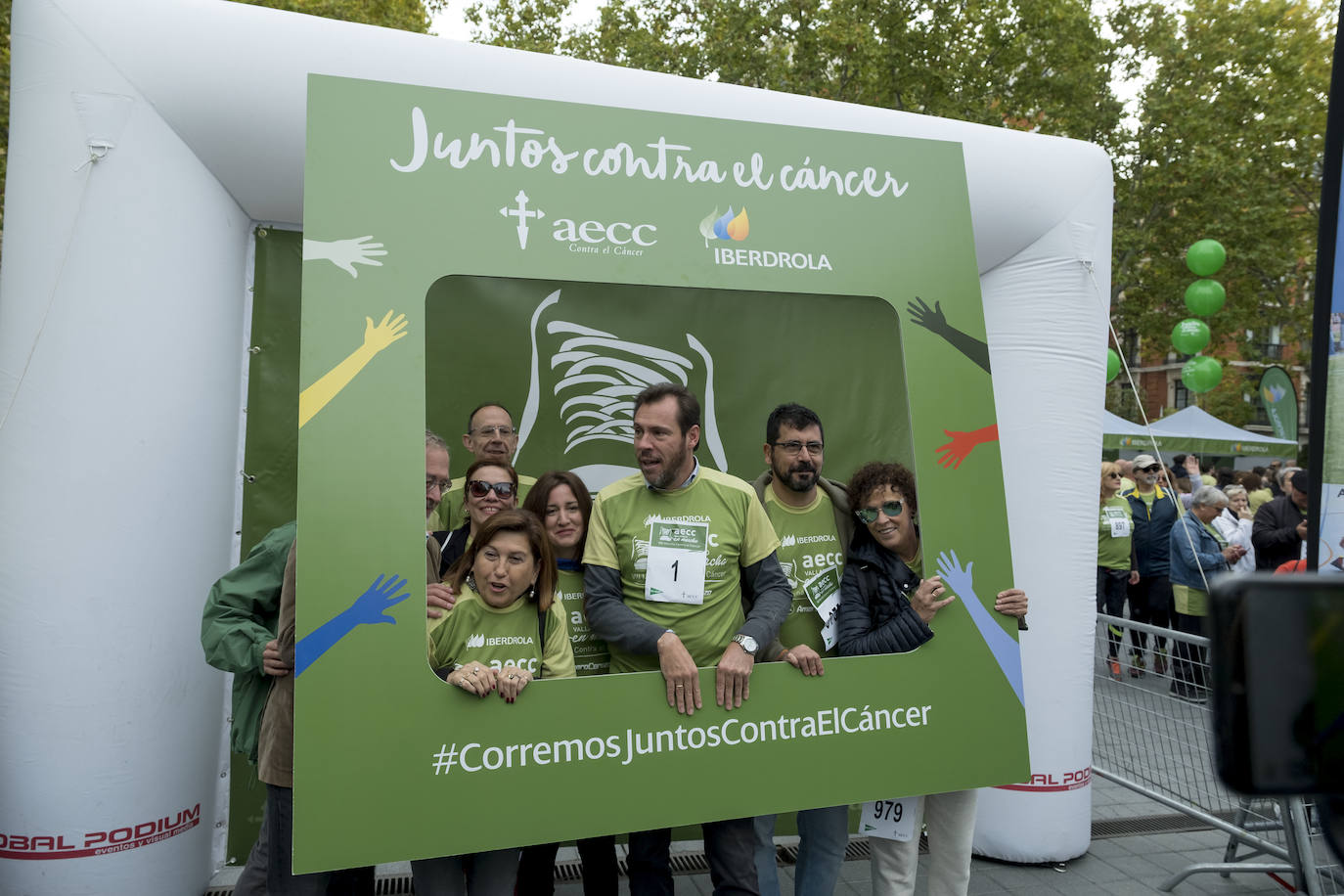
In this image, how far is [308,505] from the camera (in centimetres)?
222

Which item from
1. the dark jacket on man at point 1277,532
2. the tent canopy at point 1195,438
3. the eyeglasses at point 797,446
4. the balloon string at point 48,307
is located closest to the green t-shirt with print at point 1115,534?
the dark jacket on man at point 1277,532

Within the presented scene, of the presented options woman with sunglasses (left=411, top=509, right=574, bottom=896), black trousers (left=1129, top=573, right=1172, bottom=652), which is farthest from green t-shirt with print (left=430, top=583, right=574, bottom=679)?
black trousers (left=1129, top=573, right=1172, bottom=652)

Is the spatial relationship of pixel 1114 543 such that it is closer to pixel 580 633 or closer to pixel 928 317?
pixel 928 317

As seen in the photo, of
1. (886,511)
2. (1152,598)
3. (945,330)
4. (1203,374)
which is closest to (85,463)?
(886,511)

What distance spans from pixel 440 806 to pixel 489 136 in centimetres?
174

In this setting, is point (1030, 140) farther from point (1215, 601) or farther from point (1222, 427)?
point (1222, 427)

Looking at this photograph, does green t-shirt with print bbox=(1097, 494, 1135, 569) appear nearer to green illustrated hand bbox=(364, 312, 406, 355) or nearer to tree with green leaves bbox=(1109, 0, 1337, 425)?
green illustrated hand bbox=(364, 312, 406, 355)

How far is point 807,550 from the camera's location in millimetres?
3359

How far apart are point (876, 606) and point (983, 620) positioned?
342 millimetres

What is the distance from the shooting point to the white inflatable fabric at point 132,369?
279 centimetres

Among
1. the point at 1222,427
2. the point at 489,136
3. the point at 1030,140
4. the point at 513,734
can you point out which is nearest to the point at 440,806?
the point at 513,734

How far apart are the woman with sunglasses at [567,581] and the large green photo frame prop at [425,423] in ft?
2.13

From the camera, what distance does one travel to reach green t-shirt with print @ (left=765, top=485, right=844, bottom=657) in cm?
333

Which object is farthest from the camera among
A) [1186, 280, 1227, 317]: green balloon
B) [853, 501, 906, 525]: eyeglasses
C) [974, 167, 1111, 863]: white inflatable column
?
[1186, 280, 1227, 317]: green balloon
